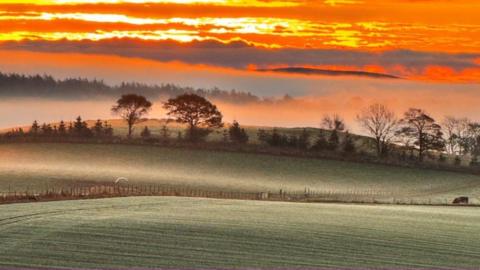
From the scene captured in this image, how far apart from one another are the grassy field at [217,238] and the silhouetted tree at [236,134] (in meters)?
48.6

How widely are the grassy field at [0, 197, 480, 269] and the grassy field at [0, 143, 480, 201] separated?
28.8m

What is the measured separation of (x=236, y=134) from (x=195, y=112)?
858 cm

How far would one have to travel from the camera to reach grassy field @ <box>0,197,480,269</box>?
25375 millimetres

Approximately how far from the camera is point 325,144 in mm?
87000

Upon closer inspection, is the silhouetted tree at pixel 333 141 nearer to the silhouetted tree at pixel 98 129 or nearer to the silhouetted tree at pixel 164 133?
the silhouetted tree at pixel 164 133

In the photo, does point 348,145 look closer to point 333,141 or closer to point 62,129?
point 333,141

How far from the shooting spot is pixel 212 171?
78500mm

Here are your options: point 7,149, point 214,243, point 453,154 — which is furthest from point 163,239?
point 453,154

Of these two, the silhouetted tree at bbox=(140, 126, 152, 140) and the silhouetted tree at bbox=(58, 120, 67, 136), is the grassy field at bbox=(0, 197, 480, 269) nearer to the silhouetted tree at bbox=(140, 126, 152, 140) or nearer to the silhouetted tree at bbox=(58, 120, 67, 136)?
the silhouetted tree at bbox=(140, 126, 152, 140)

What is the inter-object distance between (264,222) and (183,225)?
3993 mm

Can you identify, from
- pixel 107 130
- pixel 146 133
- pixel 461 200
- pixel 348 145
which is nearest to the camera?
pixel 461 200

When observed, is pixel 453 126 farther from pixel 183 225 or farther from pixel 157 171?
pixel 183 225

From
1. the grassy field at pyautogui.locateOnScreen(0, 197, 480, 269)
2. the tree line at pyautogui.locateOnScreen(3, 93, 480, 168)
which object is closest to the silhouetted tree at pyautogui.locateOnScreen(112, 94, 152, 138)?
the tree line at pyautogui.locateOnScreen(3, 93, 480, 168)

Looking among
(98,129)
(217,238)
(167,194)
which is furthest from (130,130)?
(217,238)
